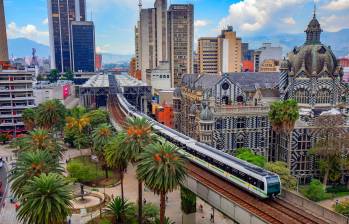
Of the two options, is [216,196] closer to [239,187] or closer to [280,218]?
[239,187]

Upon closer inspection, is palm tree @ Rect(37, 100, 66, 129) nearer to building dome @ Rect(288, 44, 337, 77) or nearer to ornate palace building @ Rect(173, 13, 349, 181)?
ornate palace building @ Rect(173, 13, 349, 181)

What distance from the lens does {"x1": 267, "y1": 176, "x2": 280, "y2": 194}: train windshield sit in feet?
182

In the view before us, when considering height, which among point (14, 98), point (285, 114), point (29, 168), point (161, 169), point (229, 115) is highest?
point (14, 98)

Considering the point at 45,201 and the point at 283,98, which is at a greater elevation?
the point at 283,98

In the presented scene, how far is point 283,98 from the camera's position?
374ft

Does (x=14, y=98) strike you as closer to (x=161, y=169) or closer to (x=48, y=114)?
(x=48, y=114)

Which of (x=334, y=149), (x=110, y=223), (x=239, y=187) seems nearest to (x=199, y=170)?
(x=239, y=187)

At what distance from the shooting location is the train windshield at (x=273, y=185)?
55562mm

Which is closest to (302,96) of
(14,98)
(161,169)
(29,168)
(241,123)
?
(241,123)

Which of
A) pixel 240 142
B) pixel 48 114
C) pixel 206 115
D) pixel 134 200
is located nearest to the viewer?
pixel 134 200

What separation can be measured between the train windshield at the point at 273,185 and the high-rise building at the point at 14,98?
116416mm

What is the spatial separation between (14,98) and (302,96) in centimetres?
10814

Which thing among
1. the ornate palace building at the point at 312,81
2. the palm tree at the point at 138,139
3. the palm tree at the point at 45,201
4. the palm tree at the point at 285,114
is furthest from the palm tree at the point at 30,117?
the palm tree at the point at 45,201

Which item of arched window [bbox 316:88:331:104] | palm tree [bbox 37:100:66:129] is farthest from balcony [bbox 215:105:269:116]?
palm tree [bbox 37:100:66:129]
